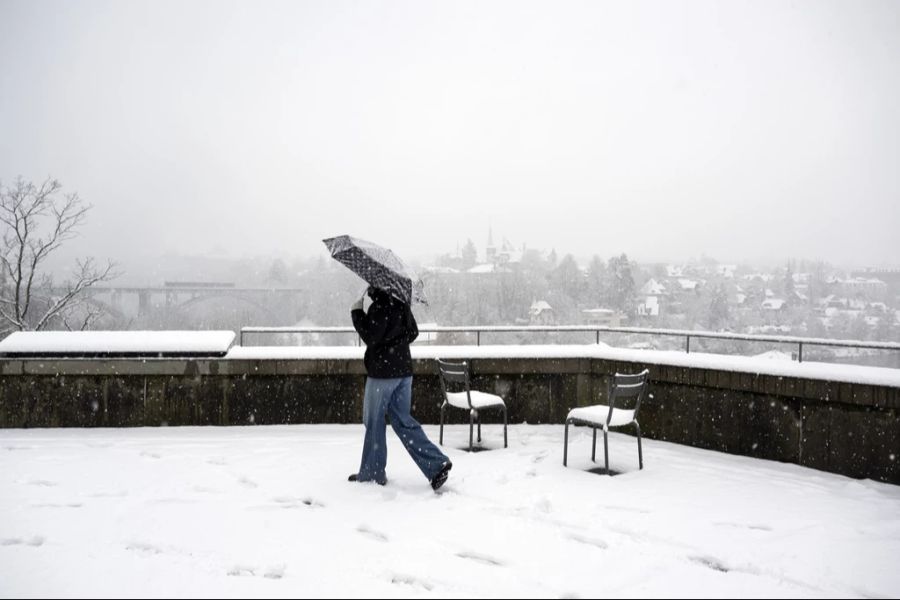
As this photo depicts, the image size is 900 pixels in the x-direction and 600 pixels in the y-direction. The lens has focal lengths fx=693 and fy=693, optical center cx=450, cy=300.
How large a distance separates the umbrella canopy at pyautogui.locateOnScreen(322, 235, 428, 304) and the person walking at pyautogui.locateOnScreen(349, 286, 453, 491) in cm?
10

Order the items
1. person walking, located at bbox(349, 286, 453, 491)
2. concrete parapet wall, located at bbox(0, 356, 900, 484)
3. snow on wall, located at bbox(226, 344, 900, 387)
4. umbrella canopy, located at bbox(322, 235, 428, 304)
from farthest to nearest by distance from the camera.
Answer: concrete parapet wall, located at bbox(0, 356, 900, 484)
snow on wall, located at bbox(226, 344, 900, 387)
person walking, located at bbox(349, 286, 453, 491)
umbrella canopy, located at bbox(322, 235, 428, 304)

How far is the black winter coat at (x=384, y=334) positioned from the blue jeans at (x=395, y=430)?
0.10 meters

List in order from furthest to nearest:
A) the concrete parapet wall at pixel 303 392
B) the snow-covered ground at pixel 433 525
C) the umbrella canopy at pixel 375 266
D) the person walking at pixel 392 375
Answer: the concrete parapet wall at pixel 303 392 → the person walking at pixel 392 375 → the umbrella canopy at pixel 375 266 → the snow-covered ground at pixel 433 525

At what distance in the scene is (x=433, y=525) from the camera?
4.78 metres

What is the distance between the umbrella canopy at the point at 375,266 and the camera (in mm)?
5367

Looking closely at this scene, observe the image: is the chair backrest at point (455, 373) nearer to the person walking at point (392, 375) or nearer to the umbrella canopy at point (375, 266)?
the person walking at point (392, 375)

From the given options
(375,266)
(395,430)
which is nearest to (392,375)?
(395,430)

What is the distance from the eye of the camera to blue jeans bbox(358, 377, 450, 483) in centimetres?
550

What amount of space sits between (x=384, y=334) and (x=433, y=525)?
150 cm

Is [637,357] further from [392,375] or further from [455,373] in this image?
[392,375]

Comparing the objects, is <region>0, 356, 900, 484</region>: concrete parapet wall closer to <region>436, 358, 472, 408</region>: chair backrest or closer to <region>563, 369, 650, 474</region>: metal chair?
<region>436, 358, 472, 408</region>: chair backrest

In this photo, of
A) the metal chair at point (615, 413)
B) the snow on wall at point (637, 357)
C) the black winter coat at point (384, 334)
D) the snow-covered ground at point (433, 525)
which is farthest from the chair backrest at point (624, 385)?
the black winter coat at point (384, 334)

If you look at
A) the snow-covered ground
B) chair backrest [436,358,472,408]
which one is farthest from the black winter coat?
chair backrest [436,358,472,408]

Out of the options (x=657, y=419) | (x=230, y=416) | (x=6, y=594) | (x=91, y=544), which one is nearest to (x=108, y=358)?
(x=230, y=416)
